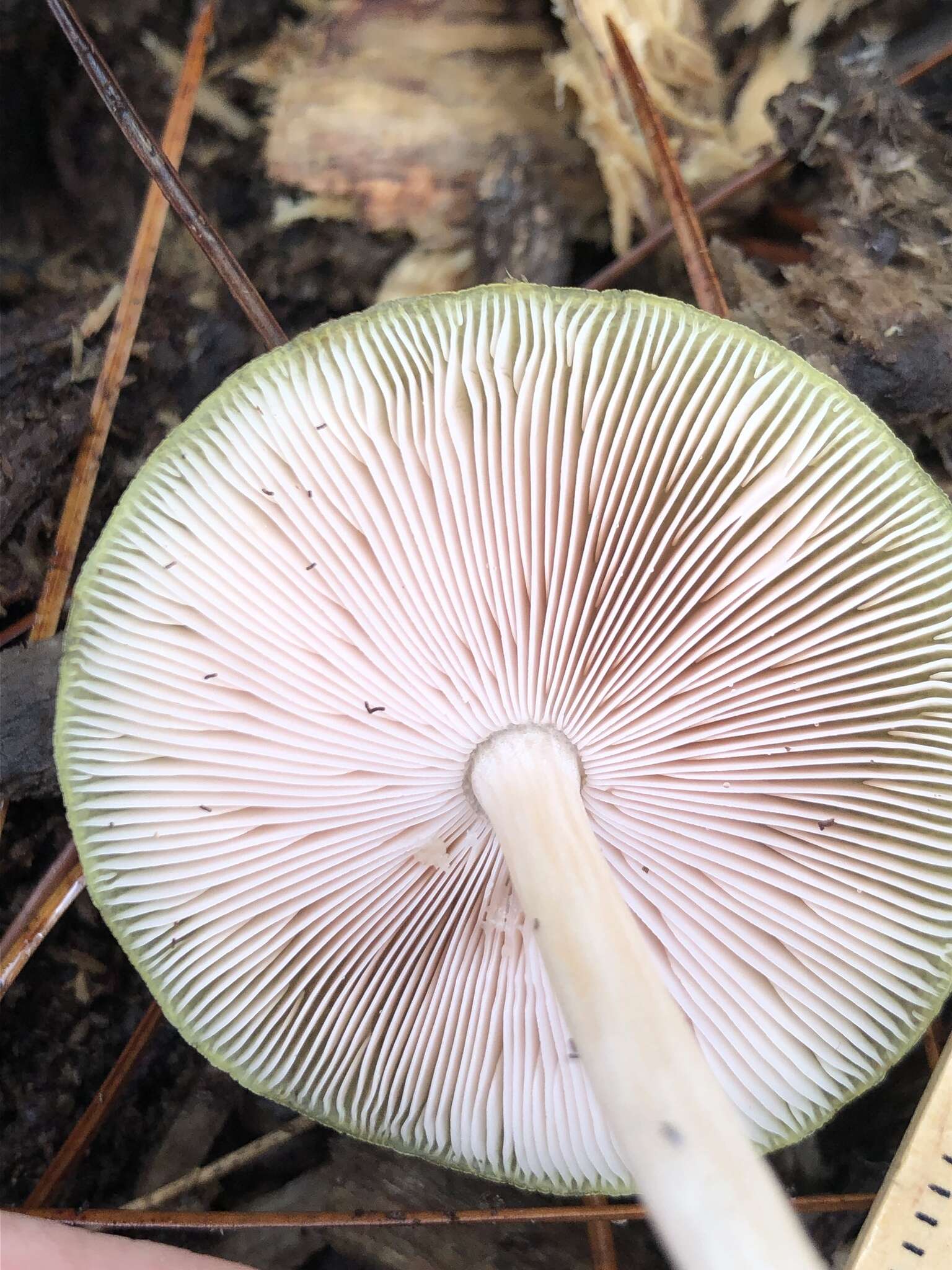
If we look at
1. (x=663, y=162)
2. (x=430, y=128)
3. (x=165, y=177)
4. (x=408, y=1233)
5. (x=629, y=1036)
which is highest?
(x=165, y=177)

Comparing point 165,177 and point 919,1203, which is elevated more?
point 165,177

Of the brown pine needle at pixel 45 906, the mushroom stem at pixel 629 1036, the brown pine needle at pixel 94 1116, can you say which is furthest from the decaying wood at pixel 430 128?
the brown pine needle at pixel 94 1116

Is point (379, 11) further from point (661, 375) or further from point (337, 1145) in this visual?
point (337, 1145)

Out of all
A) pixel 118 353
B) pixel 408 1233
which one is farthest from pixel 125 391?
pixel 408 1233

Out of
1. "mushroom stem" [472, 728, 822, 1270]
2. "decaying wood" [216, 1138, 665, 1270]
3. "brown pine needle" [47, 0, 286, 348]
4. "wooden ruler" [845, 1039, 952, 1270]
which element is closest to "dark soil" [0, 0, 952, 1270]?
"decaying wood" [216, 1138, 665, 1270]

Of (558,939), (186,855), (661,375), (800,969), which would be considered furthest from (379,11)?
(800,969)

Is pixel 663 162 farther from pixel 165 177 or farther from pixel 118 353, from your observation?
pixel 118 353
